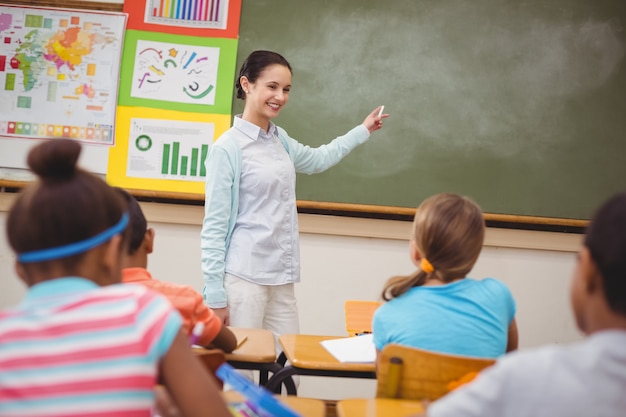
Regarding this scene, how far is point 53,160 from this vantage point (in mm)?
1077

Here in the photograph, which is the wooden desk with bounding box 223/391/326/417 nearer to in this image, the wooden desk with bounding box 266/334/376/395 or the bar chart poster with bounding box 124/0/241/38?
the wooden desk with bounding box 266/334/376/395

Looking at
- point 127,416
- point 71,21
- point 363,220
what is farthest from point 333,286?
point 127,416

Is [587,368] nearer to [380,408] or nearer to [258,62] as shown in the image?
[380,408]

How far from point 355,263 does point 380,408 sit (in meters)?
2.18

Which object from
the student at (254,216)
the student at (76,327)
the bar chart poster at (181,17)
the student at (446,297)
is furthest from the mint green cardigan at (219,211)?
the student at (76,327)

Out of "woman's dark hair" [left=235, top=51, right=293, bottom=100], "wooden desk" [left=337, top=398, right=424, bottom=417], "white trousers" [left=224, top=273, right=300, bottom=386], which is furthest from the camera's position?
"woman's dark hair" [left=235, top=51, right=293, bottom=100]

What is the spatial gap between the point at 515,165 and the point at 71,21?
2.42 m

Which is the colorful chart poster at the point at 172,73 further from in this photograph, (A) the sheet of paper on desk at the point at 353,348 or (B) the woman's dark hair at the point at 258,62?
(A) the sheet of paper on desk at the point at 353,348

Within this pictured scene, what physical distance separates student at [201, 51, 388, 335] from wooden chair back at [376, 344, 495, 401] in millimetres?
1109

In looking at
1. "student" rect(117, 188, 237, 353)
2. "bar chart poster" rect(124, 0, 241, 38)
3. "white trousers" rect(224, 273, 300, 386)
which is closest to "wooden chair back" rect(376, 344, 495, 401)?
"student" rect(117, 188, 237, 353)

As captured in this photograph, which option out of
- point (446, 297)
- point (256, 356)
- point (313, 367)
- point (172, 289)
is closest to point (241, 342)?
point (256, 356)

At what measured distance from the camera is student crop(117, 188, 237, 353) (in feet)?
6.18

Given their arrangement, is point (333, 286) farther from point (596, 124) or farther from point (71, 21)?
point (71, 21)

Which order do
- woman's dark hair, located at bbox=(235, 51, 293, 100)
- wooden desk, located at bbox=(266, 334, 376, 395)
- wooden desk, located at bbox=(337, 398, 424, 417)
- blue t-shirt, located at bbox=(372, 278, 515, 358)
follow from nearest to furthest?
wooden desk, located at bbox=(337, 398, 424, 417)
blue t-shirt, located at bbox=(372, 278, 515, 358)
wooden desk, located at bbox=(266, 334, 376, 395)
woman's dark hair, located at bbox=(235, 51, 293, 100)
